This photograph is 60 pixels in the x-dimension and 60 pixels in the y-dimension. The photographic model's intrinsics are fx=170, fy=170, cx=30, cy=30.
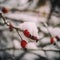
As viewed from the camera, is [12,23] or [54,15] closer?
[12,23]

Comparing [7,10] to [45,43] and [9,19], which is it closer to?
[9,19]

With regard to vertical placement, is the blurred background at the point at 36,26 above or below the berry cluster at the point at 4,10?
below

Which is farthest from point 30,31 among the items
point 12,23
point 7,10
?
point 7,10

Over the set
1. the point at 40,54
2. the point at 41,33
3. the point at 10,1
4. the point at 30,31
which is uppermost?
the point at 10,1

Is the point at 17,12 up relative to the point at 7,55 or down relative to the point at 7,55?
up

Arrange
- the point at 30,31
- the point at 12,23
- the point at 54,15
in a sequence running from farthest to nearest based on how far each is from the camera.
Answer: the point at 54,15 < the point at 12,23 < the point at 30,31

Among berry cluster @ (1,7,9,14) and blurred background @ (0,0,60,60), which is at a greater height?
berry cluster @ (1,7,9,14)

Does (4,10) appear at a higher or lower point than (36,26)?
higher

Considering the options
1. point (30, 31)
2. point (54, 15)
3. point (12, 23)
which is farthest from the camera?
point (54, 15)
